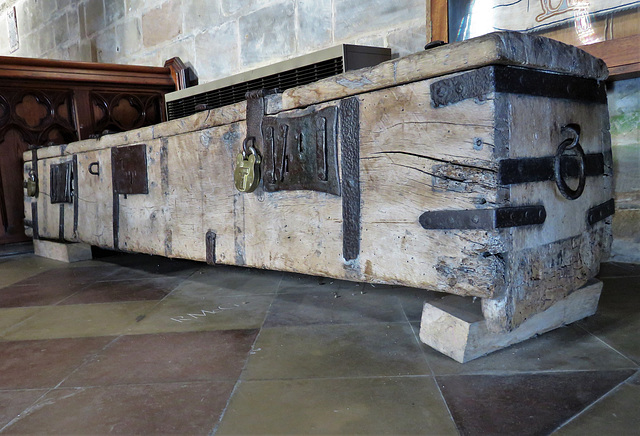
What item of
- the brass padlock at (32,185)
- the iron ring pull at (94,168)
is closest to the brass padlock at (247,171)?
the iron ring pull at (94,168)

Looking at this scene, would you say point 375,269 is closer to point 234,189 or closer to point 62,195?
point 234,189

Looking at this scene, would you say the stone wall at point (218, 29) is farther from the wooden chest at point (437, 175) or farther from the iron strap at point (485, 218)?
the iron strap at point (485, 218)

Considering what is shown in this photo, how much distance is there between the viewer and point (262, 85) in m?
3.42

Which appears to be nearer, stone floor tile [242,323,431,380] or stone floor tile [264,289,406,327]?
stone floor tile [242,323,431,380]

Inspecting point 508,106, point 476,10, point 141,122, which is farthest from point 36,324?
point 141,122

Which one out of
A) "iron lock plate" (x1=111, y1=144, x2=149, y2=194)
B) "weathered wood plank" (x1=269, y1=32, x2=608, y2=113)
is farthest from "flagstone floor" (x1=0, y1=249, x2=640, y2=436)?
"weathered wood plank" (x1=269, y1=32, x2=608, y2=113)

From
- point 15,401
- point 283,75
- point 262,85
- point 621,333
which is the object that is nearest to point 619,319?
point 621,333

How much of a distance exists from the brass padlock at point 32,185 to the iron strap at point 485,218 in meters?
3.26

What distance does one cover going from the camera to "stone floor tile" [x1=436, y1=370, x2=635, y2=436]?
955 millimetres

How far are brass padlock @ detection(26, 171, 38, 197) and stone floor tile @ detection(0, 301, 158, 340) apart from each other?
5.92 feet

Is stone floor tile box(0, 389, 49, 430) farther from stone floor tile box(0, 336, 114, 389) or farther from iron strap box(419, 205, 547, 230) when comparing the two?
iron strap box(419, 205, 547, 230)

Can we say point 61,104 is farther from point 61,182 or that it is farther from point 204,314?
point 204,314

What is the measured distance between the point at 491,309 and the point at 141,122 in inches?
160

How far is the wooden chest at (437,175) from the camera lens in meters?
1.22
